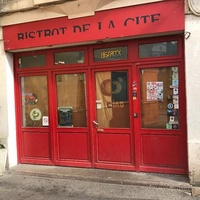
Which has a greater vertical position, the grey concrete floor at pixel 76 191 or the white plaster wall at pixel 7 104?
the white plaster wall at pixel 7 104

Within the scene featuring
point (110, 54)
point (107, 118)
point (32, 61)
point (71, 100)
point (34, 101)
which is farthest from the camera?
point (34, 101)

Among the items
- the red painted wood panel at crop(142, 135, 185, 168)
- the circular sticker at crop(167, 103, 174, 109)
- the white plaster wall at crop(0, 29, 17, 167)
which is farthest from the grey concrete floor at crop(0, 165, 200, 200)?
the circular sticker at crop(167, 103, 174, 109)

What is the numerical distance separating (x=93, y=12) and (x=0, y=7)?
209 centimetres

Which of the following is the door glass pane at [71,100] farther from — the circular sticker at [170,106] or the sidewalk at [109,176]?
the circular sticker at [170,106]

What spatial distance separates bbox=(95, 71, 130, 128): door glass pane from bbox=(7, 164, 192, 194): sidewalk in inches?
37.4

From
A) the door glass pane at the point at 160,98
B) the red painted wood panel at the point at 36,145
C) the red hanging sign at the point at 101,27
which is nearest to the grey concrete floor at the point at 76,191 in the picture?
the red painted wood panel at the point at 36,145

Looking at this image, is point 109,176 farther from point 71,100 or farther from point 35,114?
point 35,114

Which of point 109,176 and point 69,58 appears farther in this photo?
point 69,58

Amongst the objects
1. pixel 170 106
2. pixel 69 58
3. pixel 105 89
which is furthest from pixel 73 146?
pixel 170 106

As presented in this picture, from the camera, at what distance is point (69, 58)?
242 inches

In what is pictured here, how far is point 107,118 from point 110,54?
1.29m

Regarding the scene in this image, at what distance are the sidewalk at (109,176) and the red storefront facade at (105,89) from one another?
6.2 inches

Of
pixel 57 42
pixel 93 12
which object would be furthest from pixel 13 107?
pixel 93 12

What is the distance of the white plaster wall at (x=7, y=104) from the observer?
20.8ft
